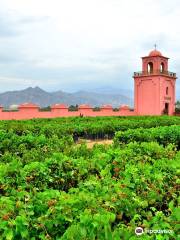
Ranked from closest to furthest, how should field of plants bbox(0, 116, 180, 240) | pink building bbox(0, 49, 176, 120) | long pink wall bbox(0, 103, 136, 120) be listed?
field of plants bbox(0, 116, 180, 240) < long pink wall bbox(0, 103, 136, 120) < pink building bbox(0, 49, 176, 120)

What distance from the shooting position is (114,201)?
4.52m

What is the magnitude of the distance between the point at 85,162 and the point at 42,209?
320 centimetres

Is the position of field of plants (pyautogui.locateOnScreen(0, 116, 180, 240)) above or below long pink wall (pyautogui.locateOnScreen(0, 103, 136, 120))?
below

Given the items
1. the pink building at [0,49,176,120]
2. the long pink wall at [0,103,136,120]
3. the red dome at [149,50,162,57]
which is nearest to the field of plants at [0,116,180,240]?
the long pink wall at [0,103,136,120]

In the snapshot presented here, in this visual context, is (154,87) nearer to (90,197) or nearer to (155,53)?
(155,53)

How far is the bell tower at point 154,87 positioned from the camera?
144ft

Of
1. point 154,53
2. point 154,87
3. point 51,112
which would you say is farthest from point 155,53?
point 51,112

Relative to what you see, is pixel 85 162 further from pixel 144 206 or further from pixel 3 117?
pixel 3 117

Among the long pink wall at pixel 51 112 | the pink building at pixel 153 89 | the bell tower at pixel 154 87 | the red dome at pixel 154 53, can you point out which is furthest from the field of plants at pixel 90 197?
the red dome at pixel 154 53

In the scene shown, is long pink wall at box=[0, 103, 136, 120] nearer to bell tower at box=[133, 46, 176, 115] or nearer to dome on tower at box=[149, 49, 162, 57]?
bell tower at box=[133, 46, 176, 115]

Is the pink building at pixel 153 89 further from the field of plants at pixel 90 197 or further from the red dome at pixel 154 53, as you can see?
the field of plants at pixel 90 197

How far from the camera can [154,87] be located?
1735 inches

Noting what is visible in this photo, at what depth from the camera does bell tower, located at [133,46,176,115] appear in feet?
144

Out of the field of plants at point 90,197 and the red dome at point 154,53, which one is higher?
the red dome at point 154,53
